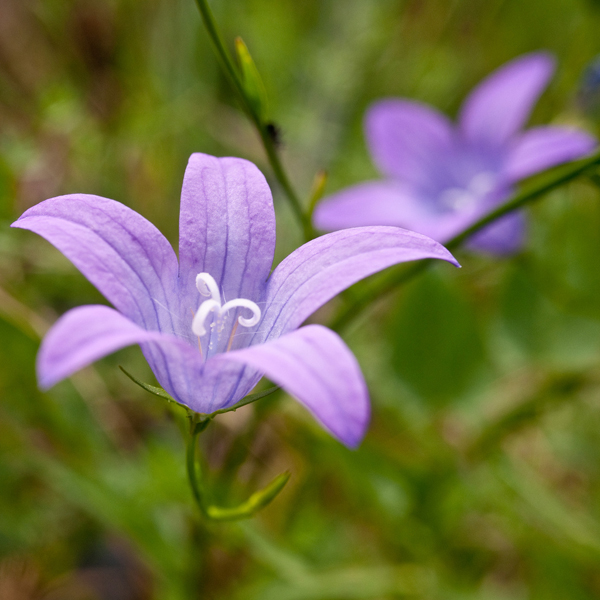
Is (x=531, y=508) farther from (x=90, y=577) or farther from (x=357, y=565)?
(x=90, y=577)

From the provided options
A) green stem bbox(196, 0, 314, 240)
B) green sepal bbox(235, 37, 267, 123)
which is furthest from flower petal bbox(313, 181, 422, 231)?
green sepal bbox(235, 37, 267, 123)

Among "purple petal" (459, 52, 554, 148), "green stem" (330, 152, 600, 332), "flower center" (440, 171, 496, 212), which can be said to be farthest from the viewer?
"flower center" (440, 171, 496, 212)

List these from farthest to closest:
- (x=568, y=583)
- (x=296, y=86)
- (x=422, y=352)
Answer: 1. (x=296, y=86)
2. (x=422, y=352)
3. (x=568, y=583)

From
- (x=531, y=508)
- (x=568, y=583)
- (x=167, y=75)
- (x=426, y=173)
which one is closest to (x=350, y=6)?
(x=167, y=75)

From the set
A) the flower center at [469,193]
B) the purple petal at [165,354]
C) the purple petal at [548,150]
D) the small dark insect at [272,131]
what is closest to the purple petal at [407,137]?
the flower center at [469,193]

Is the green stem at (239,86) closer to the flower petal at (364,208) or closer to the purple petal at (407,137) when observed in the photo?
the flower petal at (364,208)

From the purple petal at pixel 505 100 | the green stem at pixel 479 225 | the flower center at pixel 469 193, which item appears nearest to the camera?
the green stem at pixel 479 225

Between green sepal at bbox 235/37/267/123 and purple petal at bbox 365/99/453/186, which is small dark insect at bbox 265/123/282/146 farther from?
purple petal at bbox 365/99/453/186
